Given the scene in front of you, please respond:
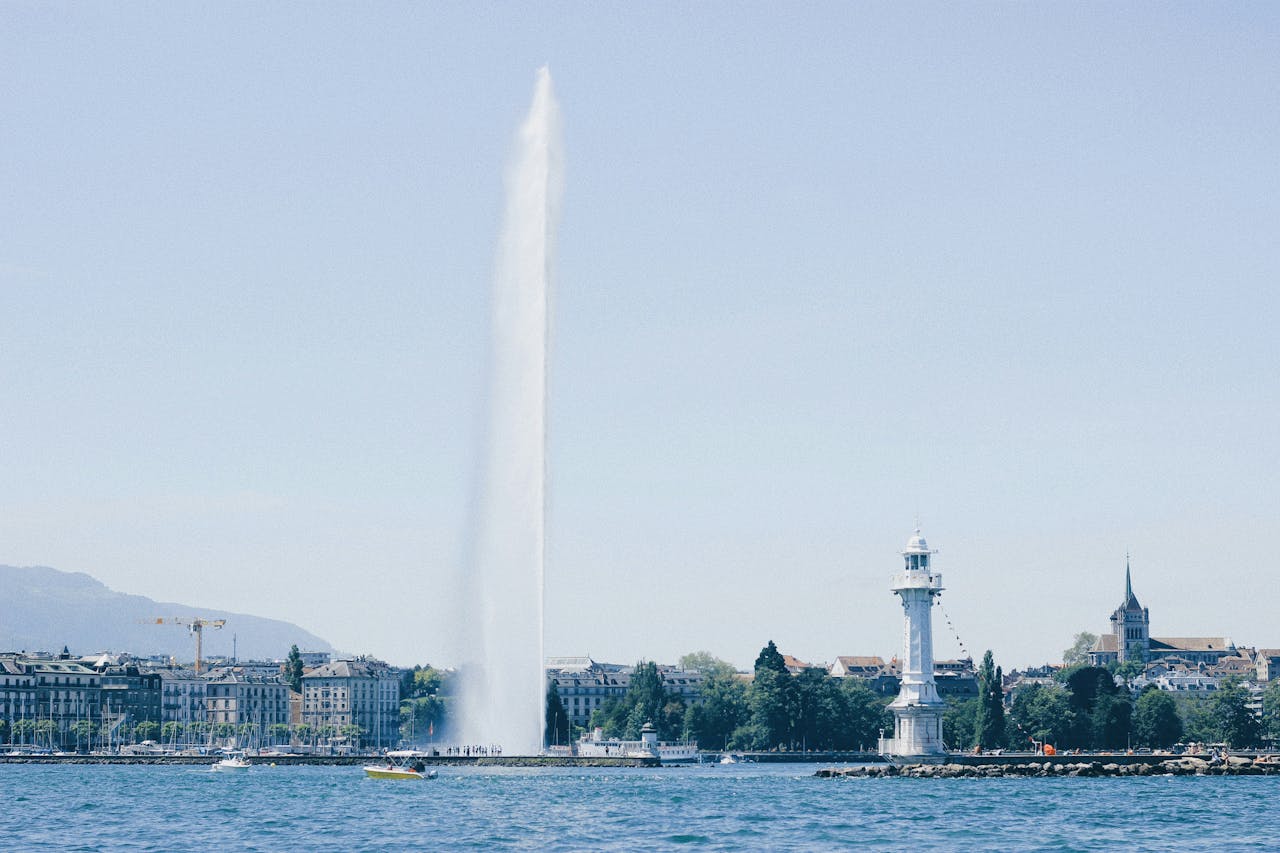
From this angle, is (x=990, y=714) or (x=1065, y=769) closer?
(x=1065, y=769)

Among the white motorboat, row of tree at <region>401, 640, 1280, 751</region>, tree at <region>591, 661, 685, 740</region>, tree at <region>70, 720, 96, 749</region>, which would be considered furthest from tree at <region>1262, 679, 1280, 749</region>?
tree at <region>70, 720, 96, 749</region>

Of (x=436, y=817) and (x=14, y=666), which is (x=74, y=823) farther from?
(x=14, y=666)

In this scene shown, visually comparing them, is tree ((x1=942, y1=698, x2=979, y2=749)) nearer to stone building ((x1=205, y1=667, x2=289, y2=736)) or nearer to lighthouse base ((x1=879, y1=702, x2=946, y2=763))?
lighthouse base ((x1=879, y1=702, x2=946, y2=763))

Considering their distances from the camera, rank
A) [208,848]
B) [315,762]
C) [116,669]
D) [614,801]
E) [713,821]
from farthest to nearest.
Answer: [116,669] < [315,762] < [614,801] < [713,821] < [208,848]

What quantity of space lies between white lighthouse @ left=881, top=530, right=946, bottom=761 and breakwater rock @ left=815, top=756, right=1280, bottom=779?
3.74 metres

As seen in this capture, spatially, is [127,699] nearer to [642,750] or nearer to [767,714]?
[767,714]

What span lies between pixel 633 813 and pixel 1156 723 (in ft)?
235

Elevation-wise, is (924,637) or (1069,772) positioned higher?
(924,637)

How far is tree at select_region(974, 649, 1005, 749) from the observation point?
125m

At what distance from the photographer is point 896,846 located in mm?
51969

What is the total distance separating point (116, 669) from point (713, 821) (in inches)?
5745

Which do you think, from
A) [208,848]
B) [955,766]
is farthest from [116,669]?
[208,848]

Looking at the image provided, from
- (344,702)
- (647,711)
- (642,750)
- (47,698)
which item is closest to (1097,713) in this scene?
(642,750)

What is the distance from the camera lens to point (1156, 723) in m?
127
